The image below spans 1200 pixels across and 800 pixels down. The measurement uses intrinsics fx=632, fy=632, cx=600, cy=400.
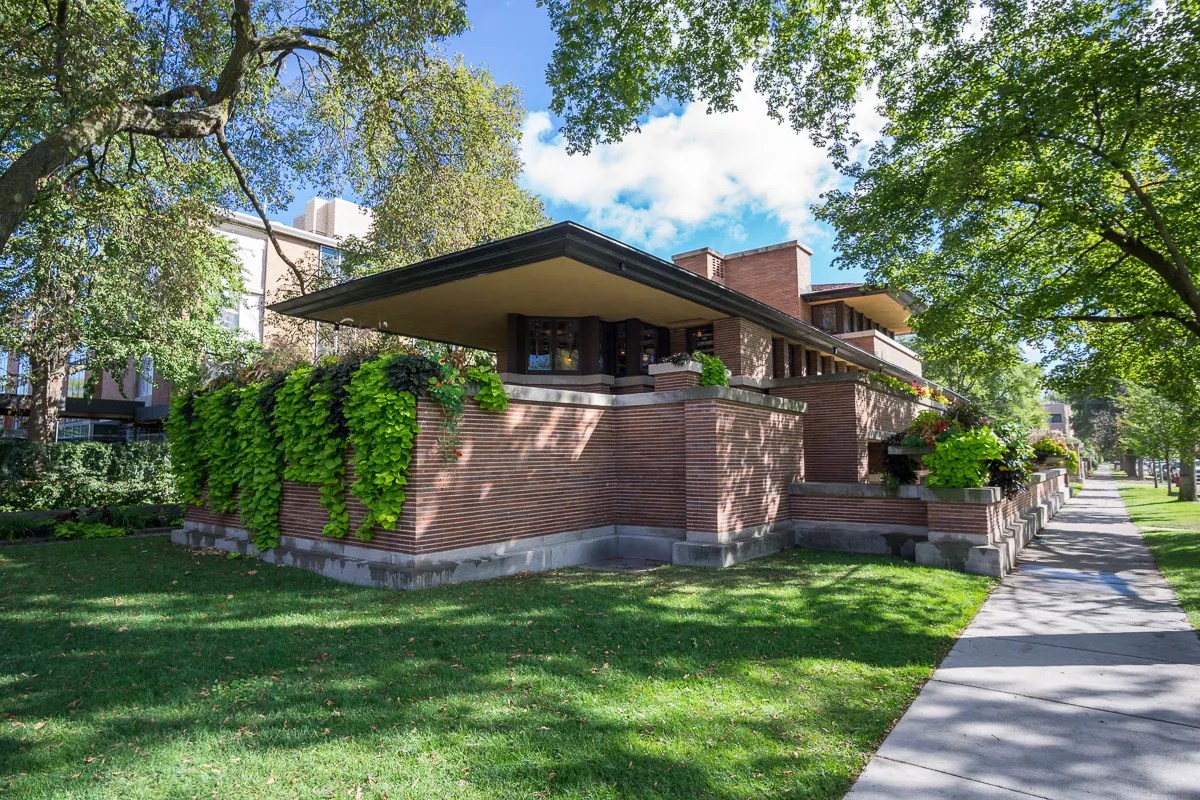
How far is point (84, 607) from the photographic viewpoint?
21.9 ft

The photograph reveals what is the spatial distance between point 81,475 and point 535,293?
43.0 feet

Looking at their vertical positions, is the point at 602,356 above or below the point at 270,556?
above

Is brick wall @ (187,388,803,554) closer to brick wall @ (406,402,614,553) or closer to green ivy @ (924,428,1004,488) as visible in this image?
brick wall @ (406,402,614,553)

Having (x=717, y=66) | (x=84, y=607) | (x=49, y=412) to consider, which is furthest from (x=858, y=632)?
(x=49, y=412)

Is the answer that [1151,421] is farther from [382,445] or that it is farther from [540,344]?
→ [382,445]

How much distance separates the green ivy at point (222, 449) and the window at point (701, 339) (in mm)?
9551

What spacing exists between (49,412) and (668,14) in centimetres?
1824

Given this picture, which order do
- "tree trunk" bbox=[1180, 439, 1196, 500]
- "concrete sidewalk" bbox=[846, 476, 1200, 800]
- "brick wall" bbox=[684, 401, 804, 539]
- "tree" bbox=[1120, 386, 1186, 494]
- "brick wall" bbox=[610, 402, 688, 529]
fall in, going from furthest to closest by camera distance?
"tree" bbox=[1120, 386, 1186, 494] → "tree trunk" bbox=[1180, 439, 1196, 500] → "brick wall" bbox=[610, 402, 688, 529] → "brick wall" bbox=[684, 401, 804, 539] → "concrete sidewalk" bbox=[846, 476, 1200, 800]

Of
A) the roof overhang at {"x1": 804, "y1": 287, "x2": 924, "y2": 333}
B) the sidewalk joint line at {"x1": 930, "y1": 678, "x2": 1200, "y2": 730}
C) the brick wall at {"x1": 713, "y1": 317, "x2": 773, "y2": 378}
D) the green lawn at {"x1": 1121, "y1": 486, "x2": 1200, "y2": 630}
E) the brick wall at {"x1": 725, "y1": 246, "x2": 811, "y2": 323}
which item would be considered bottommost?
the green lawn at {"x1": 1121, "y1": 486, "x2": 1200, "y2": 630}

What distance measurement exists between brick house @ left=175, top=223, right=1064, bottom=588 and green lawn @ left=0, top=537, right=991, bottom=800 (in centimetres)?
118

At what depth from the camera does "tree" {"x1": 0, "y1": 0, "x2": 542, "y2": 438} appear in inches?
338

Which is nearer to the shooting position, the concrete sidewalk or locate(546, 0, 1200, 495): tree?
the concrete sidewalk

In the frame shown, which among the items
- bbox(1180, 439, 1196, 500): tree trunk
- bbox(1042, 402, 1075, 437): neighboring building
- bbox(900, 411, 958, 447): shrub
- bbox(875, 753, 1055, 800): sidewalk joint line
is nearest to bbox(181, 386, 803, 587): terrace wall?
bbox(900, 411, 958, 447): shrub

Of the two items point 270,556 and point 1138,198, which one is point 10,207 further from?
point 1138,198
